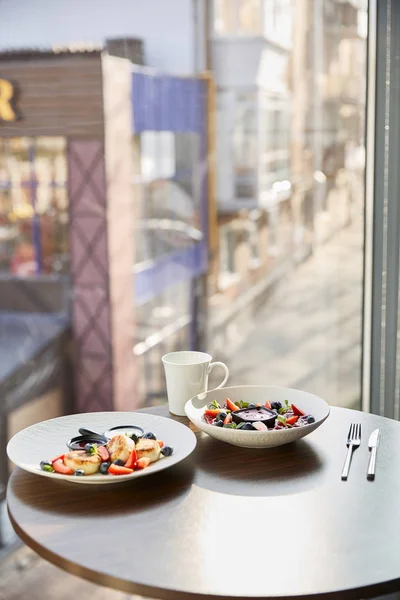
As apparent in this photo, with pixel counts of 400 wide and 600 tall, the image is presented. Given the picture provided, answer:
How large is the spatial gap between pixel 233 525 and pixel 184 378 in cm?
31

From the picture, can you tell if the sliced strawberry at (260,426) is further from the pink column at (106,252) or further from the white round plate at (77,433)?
the pink column at (106,252)

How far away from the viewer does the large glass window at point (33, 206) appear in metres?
3.07

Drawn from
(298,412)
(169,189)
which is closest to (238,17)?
(169,189)

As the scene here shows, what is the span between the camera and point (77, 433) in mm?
914

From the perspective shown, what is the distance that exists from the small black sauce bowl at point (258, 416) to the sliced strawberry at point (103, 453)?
0.56 ft

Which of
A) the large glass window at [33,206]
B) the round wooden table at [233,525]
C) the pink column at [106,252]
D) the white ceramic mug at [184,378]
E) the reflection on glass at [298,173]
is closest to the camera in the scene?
the round wooden table at [233,525]

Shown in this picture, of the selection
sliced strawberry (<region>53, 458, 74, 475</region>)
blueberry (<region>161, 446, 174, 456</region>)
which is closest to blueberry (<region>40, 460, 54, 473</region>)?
sliced strawberry (<region>53, 458, 74, 475</region>)

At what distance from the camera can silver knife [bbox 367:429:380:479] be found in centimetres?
83

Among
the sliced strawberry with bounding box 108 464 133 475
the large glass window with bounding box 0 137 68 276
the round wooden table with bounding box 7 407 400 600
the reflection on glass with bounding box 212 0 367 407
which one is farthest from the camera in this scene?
the large glass window with bounding box 0 137 68 276

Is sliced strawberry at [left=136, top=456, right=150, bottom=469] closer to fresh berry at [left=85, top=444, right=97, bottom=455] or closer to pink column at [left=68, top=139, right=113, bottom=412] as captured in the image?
fresh berry at [left=85, top=444, right=97, bottom=455]

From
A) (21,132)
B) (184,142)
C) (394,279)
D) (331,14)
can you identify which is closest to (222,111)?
(184,142)

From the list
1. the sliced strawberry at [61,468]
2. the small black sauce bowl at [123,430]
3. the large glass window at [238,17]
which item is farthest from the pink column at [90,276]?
the sliced strawberry at [61,468]

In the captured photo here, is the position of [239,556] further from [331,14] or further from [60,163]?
[60,163]

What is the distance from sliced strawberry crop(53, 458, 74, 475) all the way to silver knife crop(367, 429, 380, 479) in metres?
0.31
